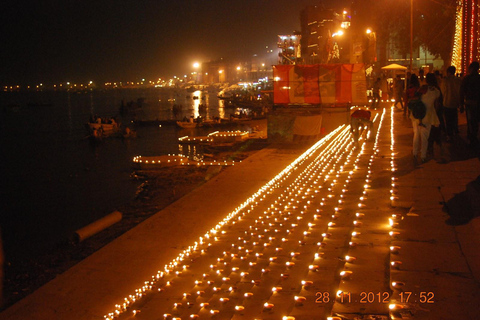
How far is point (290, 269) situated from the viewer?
5.23 meters

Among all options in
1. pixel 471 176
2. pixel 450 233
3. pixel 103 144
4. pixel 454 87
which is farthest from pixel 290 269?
pixel 103 144

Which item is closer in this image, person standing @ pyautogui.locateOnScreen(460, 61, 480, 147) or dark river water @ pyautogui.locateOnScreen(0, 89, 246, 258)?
person standing @ pyautogui.locateOnScreen(460, 61, 480, 147)

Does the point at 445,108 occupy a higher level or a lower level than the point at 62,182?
higher

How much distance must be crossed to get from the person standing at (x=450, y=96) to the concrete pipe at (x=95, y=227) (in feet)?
25.9

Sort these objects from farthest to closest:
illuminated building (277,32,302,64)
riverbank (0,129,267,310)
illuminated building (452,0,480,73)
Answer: illuminated building (277,32,302,64), illuminated building (452,0,480,73), riverbank (0,129,267,310)

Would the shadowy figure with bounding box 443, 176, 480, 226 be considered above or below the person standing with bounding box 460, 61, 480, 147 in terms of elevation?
below

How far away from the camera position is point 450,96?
393 inches

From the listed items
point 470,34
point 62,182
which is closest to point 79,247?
point 470,34

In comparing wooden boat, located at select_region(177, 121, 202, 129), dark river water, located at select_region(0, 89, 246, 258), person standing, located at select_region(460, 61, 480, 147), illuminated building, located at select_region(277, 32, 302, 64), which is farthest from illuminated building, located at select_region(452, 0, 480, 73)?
illuminated building, located at select_region(277, 32, 302, 64)

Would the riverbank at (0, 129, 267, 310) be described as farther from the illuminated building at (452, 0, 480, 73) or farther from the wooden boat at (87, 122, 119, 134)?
the wooden boat at (87, 122, 119, 134)

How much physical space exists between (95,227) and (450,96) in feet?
26.7

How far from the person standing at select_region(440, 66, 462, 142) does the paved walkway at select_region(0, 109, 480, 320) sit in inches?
45.7

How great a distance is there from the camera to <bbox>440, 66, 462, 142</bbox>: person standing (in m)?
9.97

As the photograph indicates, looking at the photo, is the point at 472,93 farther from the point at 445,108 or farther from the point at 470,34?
the point at 470,34
